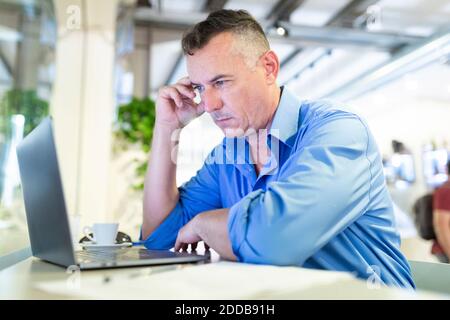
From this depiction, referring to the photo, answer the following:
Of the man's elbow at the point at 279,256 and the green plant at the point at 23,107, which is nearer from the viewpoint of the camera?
the man's elbow at the point at 279,256

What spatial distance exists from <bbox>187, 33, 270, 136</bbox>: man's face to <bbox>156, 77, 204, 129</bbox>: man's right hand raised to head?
0.28 ft

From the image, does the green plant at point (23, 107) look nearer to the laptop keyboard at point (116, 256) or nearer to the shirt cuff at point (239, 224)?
the laptop keyboard at point (116, 256)

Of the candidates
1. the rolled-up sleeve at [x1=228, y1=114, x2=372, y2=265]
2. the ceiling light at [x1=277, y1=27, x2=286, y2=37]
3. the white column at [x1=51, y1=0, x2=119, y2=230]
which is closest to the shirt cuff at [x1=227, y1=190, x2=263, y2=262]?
the rolled-up sleeve at [x1=228, y1=114, x2=372, y2=265]

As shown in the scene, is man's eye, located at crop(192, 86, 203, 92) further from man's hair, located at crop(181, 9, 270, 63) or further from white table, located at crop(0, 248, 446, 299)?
white table, located at crop(0, 248, 446, 299)

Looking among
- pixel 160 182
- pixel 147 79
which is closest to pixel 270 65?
pixel 160 182

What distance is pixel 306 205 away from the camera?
717mm

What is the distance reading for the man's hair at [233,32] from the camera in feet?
3.62

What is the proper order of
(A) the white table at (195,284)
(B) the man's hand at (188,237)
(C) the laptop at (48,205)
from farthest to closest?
1. (B) the man's hand at (188,237)
2. (C) the laptop at (48,205)
3. (A) the white table at (195,284)

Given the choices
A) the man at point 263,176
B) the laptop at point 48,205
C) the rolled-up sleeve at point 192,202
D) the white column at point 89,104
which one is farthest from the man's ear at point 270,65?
the white column at point 89,104

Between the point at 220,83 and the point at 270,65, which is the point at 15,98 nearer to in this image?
the point at 220,83

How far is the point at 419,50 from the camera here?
176 inches

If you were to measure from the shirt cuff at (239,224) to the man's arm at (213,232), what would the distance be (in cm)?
1

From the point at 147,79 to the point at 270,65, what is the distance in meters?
4.17

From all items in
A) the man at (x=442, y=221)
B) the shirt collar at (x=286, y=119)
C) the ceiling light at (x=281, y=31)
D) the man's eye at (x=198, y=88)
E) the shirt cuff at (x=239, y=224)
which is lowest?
the man at (x=442, y=221)
